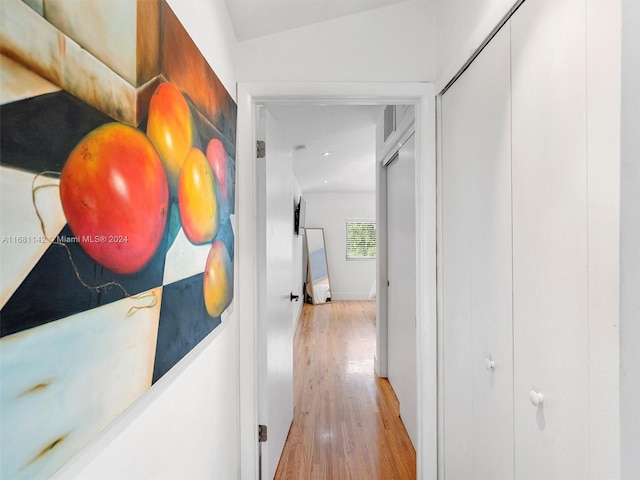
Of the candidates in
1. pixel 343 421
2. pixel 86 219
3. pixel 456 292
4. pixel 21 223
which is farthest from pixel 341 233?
pixel 21 223

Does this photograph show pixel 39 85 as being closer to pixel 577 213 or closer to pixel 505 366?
pixel 577 213

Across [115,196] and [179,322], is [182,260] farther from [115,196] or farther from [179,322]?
[115,196]

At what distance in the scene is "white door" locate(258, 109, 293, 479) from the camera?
5.54 feet

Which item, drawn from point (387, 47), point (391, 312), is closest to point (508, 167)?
point (387, 47)

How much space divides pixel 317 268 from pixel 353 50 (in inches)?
215

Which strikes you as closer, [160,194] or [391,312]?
[160,194]

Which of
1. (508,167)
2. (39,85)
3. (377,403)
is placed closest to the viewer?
(39,85)

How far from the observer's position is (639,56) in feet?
1.97

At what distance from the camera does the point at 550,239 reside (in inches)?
32.4

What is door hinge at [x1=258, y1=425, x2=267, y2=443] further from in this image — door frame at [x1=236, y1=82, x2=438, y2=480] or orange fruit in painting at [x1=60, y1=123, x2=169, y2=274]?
orange fruit in painting at [x1=60, y1=123, x2=169, y2=274]

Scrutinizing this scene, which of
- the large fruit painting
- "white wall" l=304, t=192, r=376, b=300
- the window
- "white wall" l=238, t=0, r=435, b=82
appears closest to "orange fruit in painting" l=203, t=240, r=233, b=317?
the large fruit painting

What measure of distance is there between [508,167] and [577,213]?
32 centimetres

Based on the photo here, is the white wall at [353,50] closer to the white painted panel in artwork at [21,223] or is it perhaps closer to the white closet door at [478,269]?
the white closet door at [478,269]

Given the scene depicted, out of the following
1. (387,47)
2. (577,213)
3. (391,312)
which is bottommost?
(391,312)
